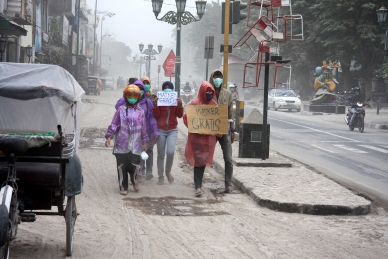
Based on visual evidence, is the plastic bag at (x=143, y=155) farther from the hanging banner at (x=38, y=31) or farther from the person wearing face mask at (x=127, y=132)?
the hanging banner at (x=38, y=31)

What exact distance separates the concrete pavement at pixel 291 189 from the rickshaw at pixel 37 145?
3.63m

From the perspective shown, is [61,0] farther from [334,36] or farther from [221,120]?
[221,120]

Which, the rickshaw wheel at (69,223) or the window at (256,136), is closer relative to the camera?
the rickshaw wheel at (69,223)

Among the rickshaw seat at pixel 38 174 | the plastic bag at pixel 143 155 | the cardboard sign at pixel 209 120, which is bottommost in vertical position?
the plastic bag at pixel 143 155

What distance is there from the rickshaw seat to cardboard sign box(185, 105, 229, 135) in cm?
469

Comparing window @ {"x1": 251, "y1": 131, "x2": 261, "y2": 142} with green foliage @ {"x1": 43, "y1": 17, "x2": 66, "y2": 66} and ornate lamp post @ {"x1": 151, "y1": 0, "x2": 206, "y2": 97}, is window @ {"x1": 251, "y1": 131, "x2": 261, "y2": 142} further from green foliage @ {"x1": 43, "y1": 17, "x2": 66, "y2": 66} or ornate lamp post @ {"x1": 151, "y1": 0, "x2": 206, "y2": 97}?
green foliage @ {"x1": 43, "y1": 17, "x2": 66, "y2": 66}

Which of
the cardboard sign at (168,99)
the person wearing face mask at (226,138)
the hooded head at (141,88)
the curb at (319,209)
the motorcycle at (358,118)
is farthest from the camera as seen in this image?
the motorcycle at (358,118)

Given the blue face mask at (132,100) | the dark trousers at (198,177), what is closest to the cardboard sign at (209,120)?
the dark trousers at (198,177)

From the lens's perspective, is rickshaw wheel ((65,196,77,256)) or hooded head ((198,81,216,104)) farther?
hooded head ((198,81,216,104))

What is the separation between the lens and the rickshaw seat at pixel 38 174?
18.1 ft

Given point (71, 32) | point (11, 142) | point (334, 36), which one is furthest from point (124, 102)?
point (71, 32)

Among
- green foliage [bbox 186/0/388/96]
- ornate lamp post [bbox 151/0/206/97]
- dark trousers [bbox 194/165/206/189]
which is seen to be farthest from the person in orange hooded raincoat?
green foliage [bbox 186/0/388/96]

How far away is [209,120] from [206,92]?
0.45 meters

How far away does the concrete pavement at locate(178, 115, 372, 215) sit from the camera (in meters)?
8.92
